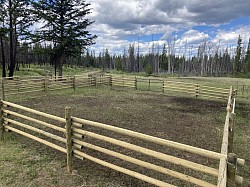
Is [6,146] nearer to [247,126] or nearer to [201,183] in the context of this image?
[201,183]

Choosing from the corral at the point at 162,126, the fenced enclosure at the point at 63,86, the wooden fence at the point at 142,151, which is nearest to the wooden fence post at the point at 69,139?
the wooden fence at the point at 142,151

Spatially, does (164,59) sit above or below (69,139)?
above

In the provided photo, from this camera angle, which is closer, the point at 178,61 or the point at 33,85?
the point at 33,85

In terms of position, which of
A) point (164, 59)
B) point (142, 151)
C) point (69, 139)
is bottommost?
point (69, 139)

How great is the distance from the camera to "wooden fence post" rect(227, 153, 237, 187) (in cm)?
205

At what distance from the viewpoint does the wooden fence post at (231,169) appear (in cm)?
205

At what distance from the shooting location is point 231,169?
2094 mm

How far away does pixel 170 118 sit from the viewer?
8211mm

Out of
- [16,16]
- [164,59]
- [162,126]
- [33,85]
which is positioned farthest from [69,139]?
[164,59]

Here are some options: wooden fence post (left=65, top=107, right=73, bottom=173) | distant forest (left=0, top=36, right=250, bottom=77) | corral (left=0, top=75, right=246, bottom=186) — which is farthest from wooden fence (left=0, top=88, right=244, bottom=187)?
distant forest (left=0, top=36, right=250, bottom=77)

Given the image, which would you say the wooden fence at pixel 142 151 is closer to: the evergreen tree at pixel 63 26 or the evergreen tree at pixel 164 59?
the evergreen tree at pixel 63 26

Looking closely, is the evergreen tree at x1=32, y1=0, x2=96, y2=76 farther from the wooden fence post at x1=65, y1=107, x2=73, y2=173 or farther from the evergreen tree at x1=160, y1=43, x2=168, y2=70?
the evergreen tree at x1=160, y1=43, x2=168, y2=70

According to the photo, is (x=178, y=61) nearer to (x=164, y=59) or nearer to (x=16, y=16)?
(x=164, y=59)

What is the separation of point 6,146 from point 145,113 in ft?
18.9
